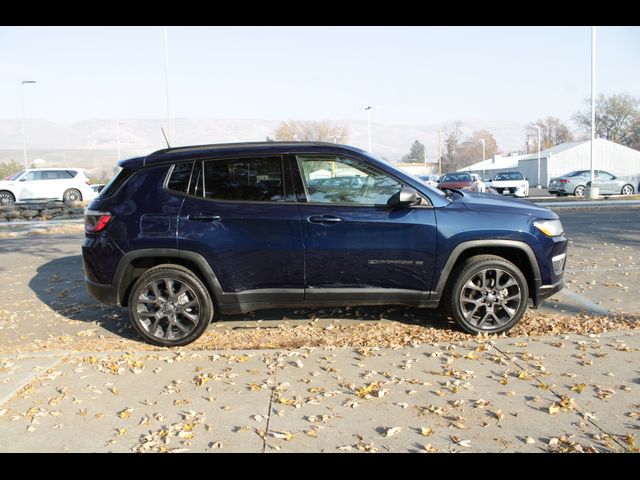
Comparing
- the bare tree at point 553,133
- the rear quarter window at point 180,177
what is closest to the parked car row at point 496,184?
the rear quarter window at point 180,177

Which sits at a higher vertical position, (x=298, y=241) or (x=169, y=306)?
(x=298, y=241)

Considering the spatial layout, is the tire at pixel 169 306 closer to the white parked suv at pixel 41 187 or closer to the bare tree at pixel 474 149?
the white parked suv at pixel 41 187

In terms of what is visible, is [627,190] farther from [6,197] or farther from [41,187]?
[6,197]

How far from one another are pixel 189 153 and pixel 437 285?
267 centimetres

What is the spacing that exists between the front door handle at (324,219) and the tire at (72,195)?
21333 mm

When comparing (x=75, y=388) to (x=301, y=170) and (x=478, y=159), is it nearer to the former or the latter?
(x=301, y=170)

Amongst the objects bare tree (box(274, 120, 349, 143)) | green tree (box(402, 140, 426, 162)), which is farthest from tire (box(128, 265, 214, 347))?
green tree (box(402, 140, 426, 162))

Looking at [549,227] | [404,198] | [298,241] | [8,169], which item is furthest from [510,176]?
[8,169]

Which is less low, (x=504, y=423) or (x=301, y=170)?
(x=301, y=170)

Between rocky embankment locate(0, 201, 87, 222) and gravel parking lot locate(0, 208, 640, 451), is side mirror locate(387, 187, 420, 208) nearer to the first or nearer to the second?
gravel parking lot locate(0, 208, 640, 451)

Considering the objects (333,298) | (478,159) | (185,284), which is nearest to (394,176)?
(333,298)

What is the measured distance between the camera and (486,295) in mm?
5164

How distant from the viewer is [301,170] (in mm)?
5184

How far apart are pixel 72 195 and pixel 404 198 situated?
872 inches
